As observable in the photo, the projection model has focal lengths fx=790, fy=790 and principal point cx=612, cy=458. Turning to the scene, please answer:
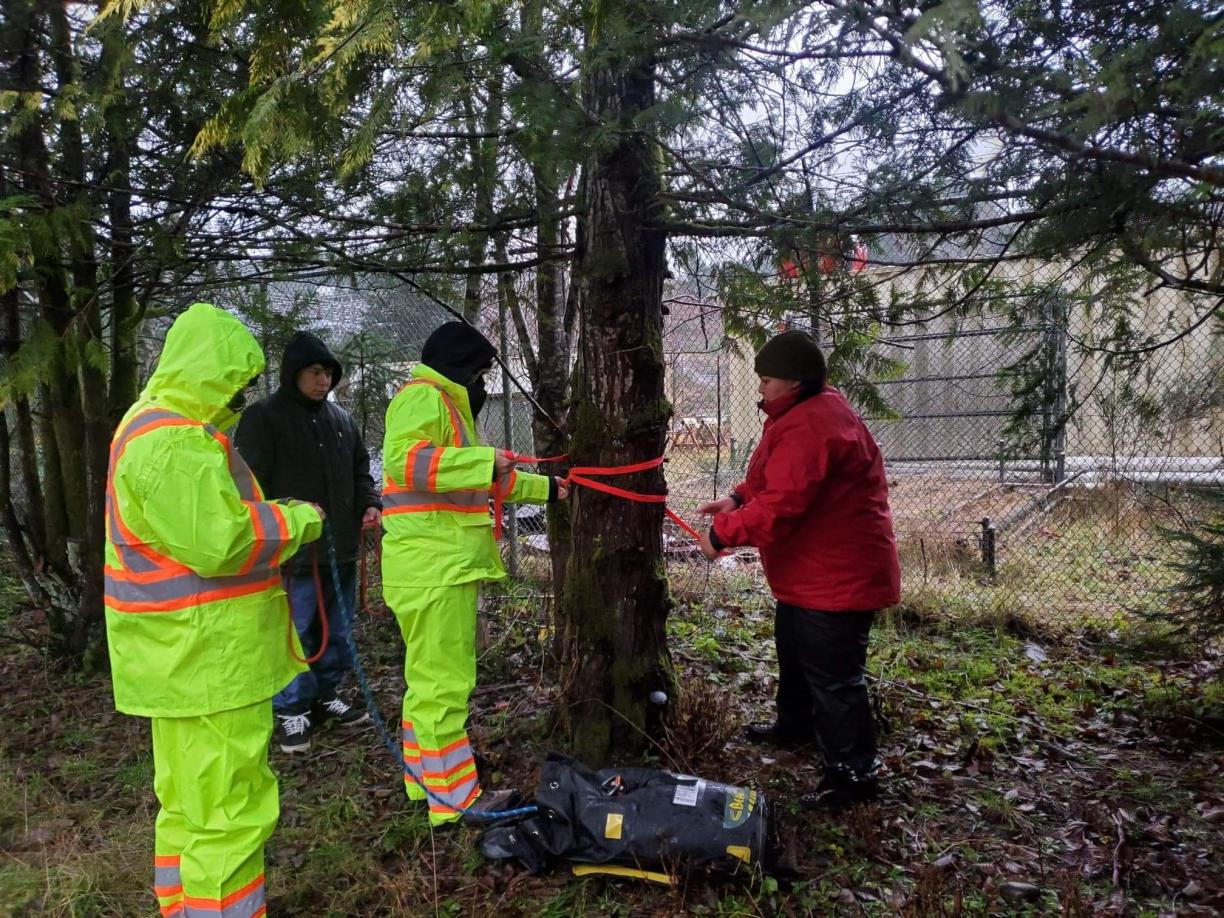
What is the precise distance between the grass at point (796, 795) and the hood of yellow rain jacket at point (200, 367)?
1799mm

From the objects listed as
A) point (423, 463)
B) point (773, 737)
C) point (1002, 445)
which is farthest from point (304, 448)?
point (1002, 445)

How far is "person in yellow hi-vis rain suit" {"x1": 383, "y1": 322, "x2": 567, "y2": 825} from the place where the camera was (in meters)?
3.19

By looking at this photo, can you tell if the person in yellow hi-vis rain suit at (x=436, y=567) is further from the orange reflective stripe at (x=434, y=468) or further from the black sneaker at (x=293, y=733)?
the black sneaker at (x=293, y=733)


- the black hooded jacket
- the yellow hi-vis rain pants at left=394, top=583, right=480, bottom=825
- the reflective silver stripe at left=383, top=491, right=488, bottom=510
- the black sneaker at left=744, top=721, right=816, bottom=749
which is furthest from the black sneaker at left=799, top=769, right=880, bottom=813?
the black hooded jacket

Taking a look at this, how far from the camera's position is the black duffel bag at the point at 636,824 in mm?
2721

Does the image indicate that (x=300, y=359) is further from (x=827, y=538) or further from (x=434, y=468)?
(x=827, y=538)

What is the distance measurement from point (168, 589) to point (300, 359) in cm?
198

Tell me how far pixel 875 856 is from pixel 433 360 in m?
2.64

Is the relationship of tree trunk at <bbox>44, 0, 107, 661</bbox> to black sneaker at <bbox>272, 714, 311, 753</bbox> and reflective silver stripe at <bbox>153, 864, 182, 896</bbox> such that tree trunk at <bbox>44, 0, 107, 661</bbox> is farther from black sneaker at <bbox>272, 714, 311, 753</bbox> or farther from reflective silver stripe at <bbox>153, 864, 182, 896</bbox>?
reflective silver stripe at <bbox>153, 864, 182, 896</bbox>

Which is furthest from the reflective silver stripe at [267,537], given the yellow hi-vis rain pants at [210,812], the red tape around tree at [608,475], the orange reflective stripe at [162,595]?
the red tape around tree at [608,475]

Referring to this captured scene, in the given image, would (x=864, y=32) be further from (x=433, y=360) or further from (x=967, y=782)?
(x=967, y=782)

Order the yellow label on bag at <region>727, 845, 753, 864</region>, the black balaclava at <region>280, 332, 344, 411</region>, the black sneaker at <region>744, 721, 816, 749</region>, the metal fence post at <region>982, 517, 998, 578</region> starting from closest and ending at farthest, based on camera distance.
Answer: the yellow label on bag at <region>727, 845, 753, 864</region> < the black sneaker at <region>744, 721, 816, 749</region> < the black balaclava at <region>280, 332, 344, 411</region> < the metal fence post at <region>982, 517, 998, 578</region>

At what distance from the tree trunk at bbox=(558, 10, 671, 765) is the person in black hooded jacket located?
1.48m

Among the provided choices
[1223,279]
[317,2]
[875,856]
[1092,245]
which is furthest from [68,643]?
[1223,279]
